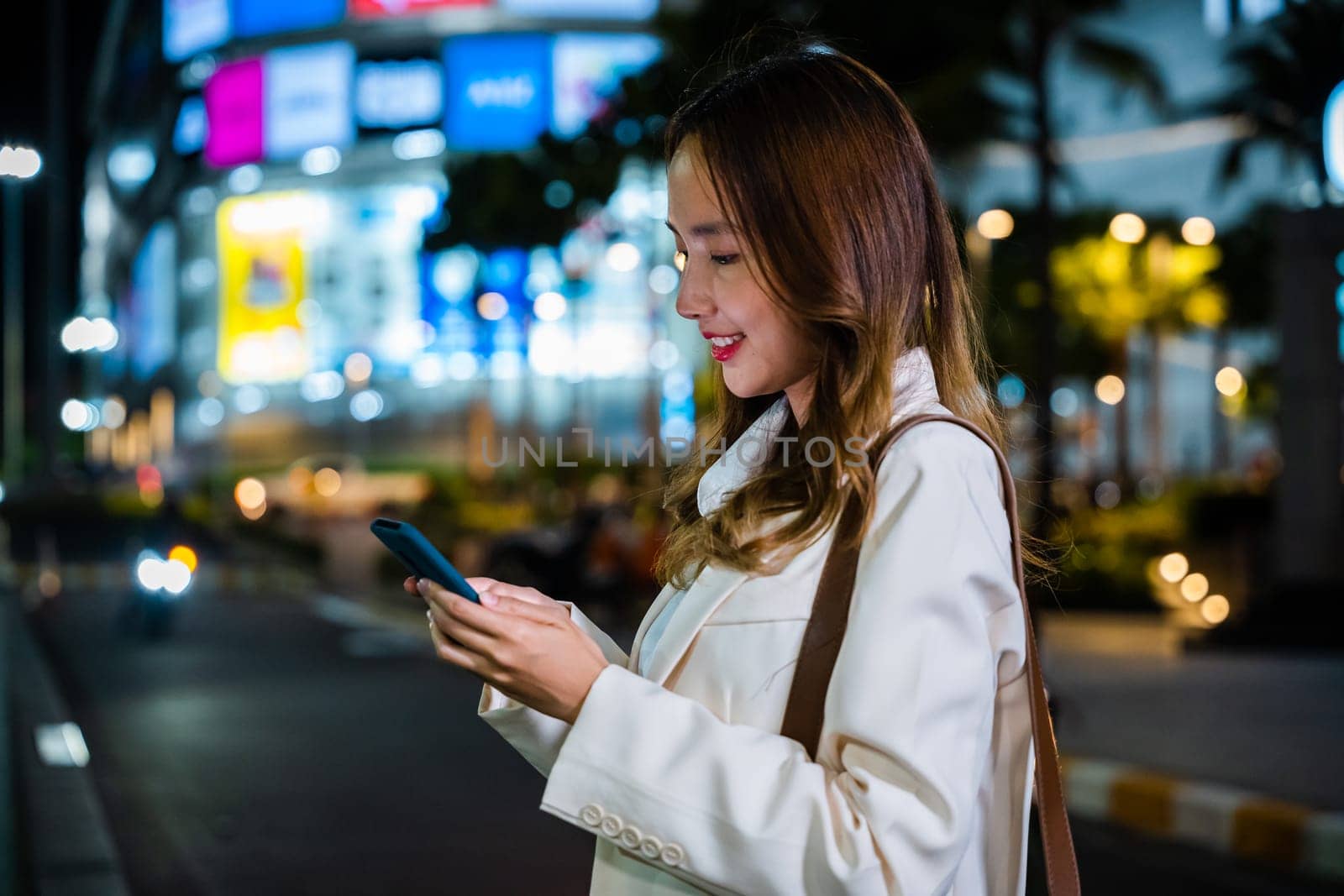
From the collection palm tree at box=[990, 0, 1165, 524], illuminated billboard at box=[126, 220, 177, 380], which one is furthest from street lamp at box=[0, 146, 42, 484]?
illuminated billboard at box=[126, 220, 177, 380]

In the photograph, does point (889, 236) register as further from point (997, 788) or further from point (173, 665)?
point (173, 665)

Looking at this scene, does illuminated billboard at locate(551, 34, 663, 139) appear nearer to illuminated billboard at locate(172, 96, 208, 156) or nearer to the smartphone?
illuminated billboard at locate(172, 96, 208, 156)

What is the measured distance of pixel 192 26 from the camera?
58656 millimetres

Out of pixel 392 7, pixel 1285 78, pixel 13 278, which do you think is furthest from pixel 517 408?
pixel 1285 78

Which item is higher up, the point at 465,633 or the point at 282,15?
the point at 282,15

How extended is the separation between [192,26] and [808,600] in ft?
206

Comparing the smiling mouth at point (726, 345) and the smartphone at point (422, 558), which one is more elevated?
the smiling mouth at point (726, 345)

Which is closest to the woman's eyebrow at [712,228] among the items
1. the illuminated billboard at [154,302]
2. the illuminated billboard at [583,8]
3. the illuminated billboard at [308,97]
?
the illuminated billboard at [583,8]

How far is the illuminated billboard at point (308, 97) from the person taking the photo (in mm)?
52812

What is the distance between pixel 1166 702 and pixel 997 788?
8.13 metres

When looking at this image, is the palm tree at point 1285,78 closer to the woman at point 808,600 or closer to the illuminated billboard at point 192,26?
the woman at point 808,600

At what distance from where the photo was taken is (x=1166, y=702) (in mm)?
9039

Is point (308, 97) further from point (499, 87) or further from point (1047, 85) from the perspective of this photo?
point (1047, 85)

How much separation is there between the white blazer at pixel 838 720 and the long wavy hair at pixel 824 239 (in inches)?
1.8
